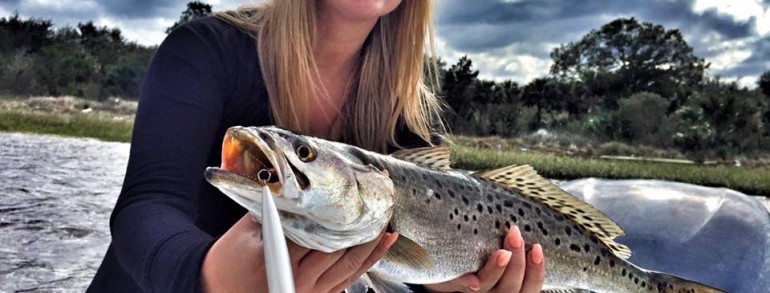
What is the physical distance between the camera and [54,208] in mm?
4711

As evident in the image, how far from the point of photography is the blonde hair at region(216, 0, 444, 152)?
2.88ft

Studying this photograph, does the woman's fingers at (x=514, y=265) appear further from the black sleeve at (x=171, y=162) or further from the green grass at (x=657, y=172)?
the green grass at (x=657, y=172)

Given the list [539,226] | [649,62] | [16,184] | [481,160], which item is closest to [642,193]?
[539,226]

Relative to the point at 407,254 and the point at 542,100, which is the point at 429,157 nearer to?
the point at 407,254

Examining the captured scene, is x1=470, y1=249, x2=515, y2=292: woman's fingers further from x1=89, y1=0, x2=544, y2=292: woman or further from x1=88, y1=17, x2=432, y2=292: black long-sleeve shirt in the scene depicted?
x1=88, y1=17, x2=432, y2=292: black long-sleeve shirt

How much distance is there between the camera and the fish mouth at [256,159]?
0.47 metres

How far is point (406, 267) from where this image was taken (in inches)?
27.0

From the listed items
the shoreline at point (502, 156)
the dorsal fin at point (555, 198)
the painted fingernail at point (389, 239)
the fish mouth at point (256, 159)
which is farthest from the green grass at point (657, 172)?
the fish mouth at point (256, 159)

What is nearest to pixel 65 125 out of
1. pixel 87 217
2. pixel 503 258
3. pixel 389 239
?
pixel 87 217

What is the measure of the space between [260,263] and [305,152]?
0.24ft

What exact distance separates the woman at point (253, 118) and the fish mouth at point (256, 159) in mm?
49

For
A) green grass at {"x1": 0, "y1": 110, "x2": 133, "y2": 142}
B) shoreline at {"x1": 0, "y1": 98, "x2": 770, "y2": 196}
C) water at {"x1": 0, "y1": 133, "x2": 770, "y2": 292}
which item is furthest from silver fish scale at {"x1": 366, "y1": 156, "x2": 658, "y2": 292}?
green grass at {"x1": 0, "y1": 110, "x2": 133, "y2": 142}

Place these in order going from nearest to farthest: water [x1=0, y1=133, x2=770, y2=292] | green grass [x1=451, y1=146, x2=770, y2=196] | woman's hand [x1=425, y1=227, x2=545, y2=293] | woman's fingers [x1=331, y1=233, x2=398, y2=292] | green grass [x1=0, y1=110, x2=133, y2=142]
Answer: woman's fingers [x1=331, y1=233, x2=398, y2=292], woman's hand [x1=425, y1=227, x2=545, y2=293], water [x1=0, y1=133, x2=770, y2=292], green grass [x1=451, y1=146, x2=770, y2=196], green grass [x1=0, y1=110, x2=133, y2=142]

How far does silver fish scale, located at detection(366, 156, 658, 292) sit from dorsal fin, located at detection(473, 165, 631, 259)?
11 millimetres
